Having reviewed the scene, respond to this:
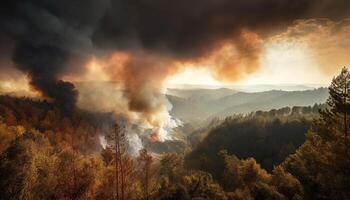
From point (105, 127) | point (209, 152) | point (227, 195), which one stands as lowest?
point (209, 152)

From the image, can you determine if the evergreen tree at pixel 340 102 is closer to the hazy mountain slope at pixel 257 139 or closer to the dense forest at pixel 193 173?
the dense forest at pixel 193 173

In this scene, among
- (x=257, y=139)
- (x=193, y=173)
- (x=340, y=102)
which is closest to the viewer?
(x=340, y=102)

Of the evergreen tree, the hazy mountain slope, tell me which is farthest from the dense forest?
the hazy mountain slope

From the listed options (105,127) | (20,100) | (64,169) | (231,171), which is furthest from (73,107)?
(231,171)

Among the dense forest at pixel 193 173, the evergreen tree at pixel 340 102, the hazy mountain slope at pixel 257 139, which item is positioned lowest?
the hazy mountain slope at pixel 257 139

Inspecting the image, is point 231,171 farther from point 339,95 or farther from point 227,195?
point 339,95

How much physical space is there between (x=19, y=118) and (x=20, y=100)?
6143 centimetres

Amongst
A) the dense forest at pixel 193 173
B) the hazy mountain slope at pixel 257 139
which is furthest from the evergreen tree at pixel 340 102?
the hazy mountain slope at pixel 257 139

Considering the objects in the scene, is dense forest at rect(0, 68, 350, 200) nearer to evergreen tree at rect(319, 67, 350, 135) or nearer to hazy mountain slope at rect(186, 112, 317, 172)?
evergreen tree at rect(319, 67, 350, 135)

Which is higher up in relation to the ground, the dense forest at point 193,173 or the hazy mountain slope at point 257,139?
the dense forest at point 193,173

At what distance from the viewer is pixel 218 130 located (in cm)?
18162

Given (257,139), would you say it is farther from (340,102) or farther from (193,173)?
(340,102)

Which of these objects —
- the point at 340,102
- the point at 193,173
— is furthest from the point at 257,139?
the point at 340,102

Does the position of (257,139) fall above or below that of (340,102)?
below
